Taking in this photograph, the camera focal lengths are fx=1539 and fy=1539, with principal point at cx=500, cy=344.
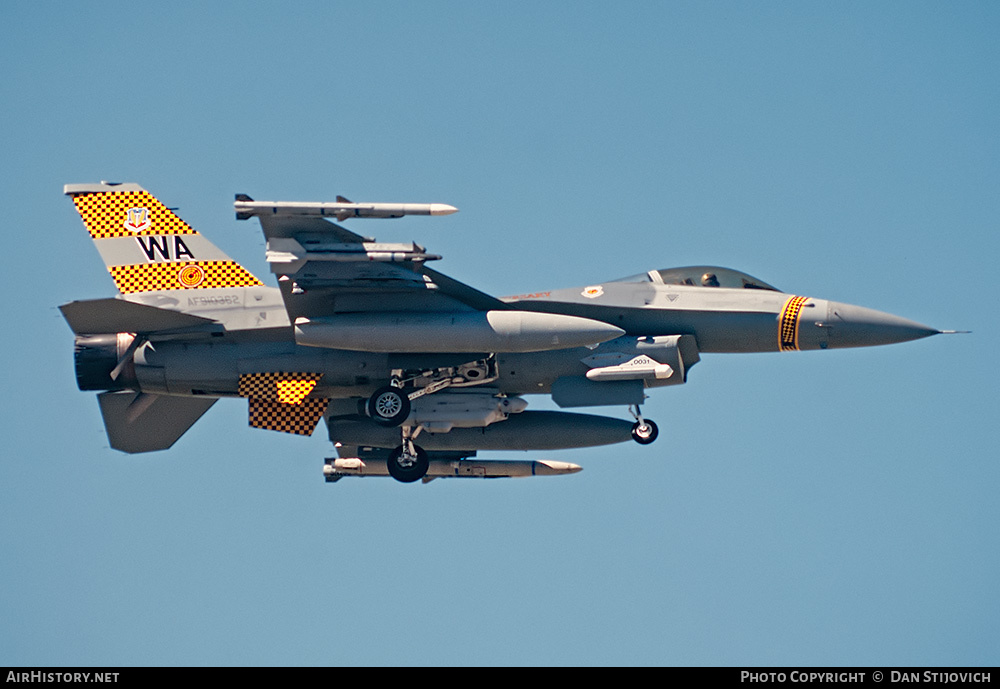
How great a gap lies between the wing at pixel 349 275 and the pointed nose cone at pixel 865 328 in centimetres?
467

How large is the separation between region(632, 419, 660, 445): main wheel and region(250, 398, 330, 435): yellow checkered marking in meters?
4.54

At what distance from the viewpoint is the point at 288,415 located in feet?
73.3

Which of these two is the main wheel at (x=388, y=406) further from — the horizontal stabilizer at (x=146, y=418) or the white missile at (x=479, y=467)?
the horizontal stabilizer at (x=146, y=418)

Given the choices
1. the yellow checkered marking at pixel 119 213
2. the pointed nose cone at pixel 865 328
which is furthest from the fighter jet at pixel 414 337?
the yellow checkered marking at pixel 119 213

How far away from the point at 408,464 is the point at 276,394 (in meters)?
2.35

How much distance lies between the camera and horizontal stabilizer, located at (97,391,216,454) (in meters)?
23.5

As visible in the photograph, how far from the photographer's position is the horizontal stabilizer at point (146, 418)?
23484 mm

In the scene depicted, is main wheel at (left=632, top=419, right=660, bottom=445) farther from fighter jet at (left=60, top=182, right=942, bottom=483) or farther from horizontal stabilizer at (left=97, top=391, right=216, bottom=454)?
horizontal stabilizer at (left=97, top=391, right=216, bottom=454)

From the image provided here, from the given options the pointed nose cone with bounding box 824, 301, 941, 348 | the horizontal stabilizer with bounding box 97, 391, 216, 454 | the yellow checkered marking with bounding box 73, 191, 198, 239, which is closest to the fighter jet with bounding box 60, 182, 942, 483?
the pointed nose cone with bounding box 824, 301, 941, 348

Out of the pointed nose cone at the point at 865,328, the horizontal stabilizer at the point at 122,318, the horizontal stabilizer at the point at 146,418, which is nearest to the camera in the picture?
the horizontal stabilizer at the point at 122,318

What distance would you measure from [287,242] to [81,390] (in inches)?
168

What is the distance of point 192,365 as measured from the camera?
22234 mm
